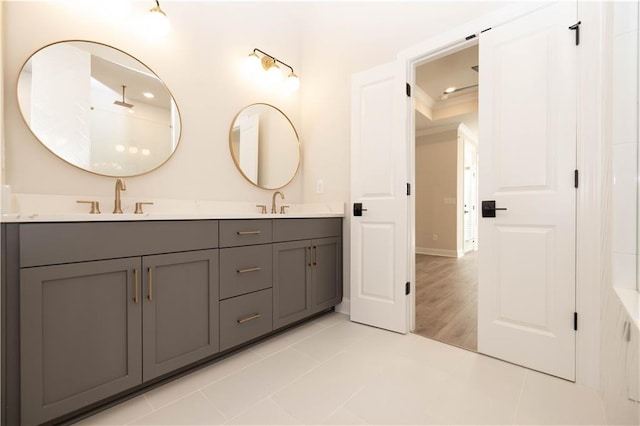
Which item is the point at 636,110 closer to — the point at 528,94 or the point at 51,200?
the point at 528,94

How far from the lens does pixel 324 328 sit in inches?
85.0

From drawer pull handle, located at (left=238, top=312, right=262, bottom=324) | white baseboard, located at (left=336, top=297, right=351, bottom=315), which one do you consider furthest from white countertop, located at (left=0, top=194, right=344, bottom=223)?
white baseboard, located at (left=336, top=297, right=351, bottom=315)

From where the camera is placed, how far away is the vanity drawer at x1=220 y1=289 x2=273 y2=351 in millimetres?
1600

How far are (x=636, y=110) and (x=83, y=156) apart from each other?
256 centimetres

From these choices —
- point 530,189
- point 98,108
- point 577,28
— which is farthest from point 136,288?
point 577,28

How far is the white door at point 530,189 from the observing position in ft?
4.87

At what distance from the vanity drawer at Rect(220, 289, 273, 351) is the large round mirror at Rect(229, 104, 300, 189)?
1060 millimetres

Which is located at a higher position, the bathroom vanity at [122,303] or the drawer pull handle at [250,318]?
the bathroom vanity at [122,303]

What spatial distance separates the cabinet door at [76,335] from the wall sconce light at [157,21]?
4.75 ft

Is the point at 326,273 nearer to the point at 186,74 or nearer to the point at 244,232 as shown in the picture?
the point at 244,232

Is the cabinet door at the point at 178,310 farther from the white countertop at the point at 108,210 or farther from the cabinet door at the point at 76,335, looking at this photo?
the white countertop at the point at 108,210

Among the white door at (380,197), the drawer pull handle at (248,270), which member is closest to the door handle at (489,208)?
the white door at (380,197)

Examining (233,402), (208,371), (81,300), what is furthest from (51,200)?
(233,402)

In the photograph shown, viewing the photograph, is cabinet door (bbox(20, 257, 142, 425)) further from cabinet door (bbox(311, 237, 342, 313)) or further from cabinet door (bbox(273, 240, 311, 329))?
cabinet door (bbox(311, 237, 342, 313))
